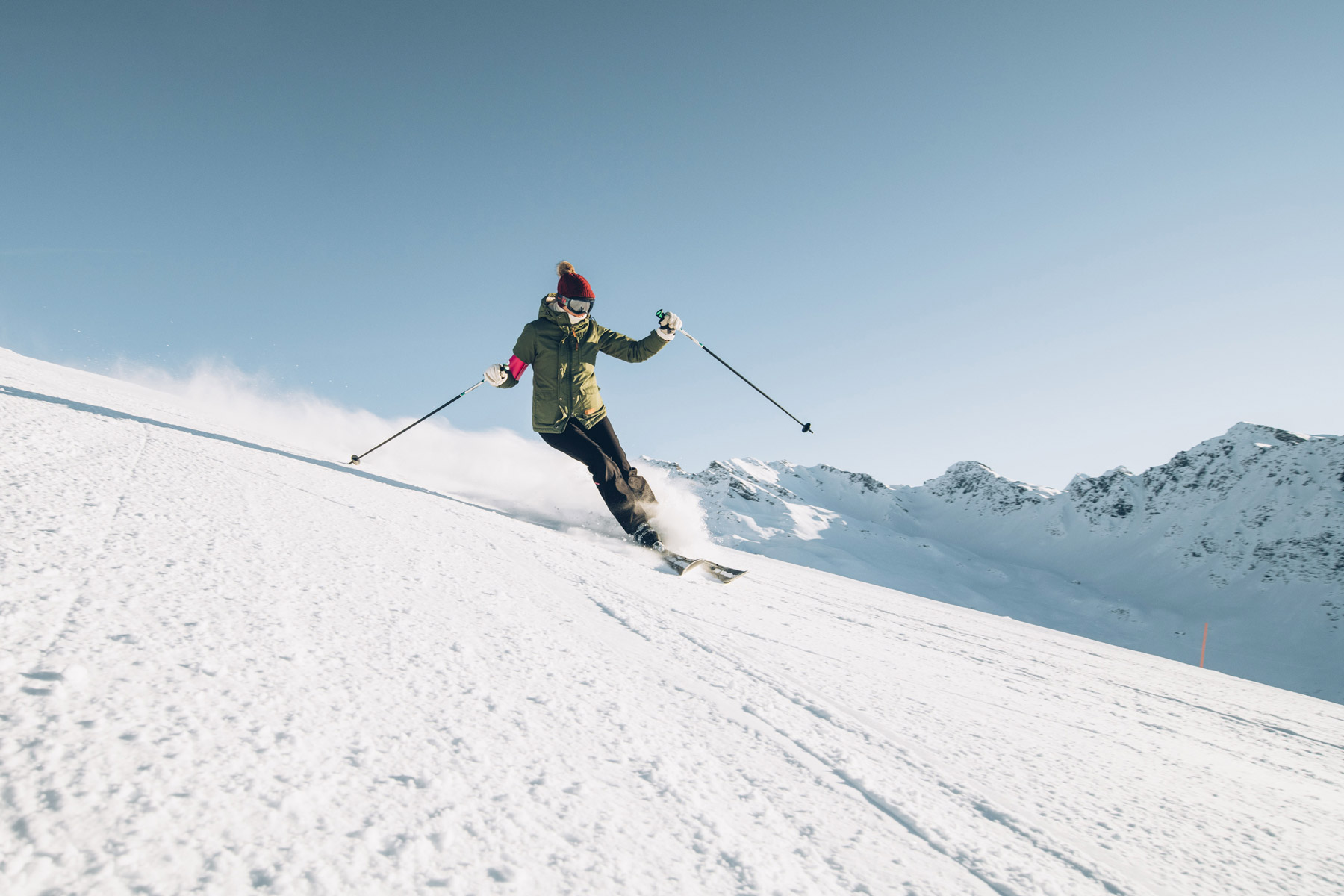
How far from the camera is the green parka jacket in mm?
6102

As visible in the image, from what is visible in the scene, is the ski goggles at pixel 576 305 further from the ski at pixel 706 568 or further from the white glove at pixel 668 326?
the ski at pixel 706 568

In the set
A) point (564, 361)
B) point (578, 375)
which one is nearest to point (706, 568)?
point (578, 375)

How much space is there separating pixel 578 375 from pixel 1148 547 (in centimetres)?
16453

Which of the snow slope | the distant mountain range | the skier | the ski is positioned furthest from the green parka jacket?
the distant mountain range

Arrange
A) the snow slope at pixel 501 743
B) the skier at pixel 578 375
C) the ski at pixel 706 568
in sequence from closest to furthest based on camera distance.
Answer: the snow slope at pixel 501 743 < the ski at pixel 706 568 < the skier at pixel 578 375

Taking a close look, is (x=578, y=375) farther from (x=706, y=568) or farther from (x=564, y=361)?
(x=706, y=568)

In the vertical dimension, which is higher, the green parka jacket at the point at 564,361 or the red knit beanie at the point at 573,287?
the red knit beanie at the point at 573,287

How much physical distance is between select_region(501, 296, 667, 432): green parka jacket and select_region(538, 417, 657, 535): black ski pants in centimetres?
11

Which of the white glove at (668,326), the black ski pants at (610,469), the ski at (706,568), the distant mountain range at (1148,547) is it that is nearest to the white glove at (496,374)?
the black ski pants at (610,469)

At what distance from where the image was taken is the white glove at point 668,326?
20.7 feet

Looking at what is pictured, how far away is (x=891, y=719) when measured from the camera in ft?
6.64

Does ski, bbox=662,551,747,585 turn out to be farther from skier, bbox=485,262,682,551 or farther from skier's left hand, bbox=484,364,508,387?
skier's left hand, bbox=484,364,508,387

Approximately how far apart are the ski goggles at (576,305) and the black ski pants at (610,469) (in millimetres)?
1217

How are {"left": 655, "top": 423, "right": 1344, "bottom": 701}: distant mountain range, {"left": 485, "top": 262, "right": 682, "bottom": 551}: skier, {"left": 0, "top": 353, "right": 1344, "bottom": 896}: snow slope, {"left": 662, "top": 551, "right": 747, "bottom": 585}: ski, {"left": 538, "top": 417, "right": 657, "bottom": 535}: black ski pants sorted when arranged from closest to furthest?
{"left": 0, "top": 353, "right": 1344, "bottom": 896}: snow slope → {"left": 662, "top": 551, "right": 747, "bottom": 585}: ski → {"left": 538, "top": 417, "right": 657, "bottom": 535}: black ski pants → {"left": 485, "top": 262, "right": 682, "bottom": 551}: skier → {"left": 655, "top": 423, "right": 1344, "bottom": 701}: distant mountain range
